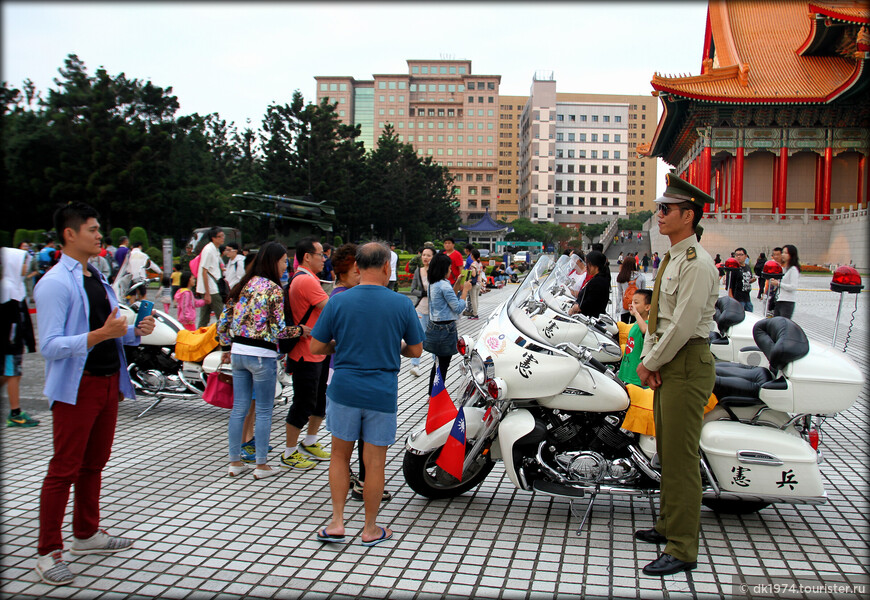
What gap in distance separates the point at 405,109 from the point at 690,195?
404ft

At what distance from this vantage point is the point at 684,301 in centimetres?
341

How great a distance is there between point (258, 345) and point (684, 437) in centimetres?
297

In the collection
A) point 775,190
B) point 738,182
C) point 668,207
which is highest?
point 738,182

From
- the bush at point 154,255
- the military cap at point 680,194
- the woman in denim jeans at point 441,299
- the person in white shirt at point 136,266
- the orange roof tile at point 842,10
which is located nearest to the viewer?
the military cap at point 680,194

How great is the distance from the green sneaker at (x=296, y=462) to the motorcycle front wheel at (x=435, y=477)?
3.64ft

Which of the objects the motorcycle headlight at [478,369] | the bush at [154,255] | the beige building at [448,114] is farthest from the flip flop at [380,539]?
the beige building at [448,114]

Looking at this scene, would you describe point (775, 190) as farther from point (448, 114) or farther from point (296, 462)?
point (448, 114)

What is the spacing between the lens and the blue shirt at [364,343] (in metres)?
3.66

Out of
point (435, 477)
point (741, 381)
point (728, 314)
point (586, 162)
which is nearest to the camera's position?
point (741, 381)

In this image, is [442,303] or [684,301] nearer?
[684,301]

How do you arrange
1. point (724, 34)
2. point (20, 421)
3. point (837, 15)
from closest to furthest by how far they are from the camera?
point (20, 421) < point (837, 15) < point (724, 34)

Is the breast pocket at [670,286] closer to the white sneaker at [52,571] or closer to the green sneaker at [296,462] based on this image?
the green sneaker at [296,462]

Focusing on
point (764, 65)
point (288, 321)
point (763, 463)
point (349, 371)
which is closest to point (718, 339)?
point (763, 463)

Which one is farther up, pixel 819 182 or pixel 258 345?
pixel 819 182
